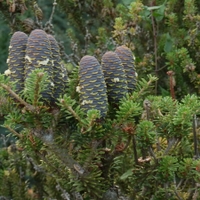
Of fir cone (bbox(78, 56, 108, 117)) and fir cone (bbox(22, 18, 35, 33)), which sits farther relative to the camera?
fir cone (bbox(22, 18, 35, 33))

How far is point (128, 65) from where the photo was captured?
3.27 ft

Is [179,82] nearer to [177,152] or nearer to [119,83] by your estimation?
[177,152]

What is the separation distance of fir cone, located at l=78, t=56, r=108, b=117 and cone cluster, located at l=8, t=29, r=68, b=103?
6cm

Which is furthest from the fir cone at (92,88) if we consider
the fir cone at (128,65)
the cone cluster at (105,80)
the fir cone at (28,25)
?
the fir cone at (28,25)

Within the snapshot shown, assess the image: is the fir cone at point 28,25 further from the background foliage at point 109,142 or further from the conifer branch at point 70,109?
the conifer branch at point 70,109

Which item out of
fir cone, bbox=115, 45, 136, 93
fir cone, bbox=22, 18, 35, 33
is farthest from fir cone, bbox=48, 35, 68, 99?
fir cone, bbox=22, 18, 35, 33

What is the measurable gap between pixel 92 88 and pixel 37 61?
13cm

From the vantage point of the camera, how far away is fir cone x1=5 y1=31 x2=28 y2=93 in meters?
0.91

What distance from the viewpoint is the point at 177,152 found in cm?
115

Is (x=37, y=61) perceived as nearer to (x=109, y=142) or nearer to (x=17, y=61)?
(x=17, y=61)

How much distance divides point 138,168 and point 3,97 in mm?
364

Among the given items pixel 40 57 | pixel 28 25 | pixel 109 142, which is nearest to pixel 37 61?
pixel 40 57

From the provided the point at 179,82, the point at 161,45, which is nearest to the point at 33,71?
the point at 179,82

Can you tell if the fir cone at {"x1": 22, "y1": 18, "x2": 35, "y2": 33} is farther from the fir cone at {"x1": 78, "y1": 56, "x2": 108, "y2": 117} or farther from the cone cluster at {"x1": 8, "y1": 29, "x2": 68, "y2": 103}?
the fir cone at {"x1": 78, "y1": 56, "x2": 108, "y2": 117}
